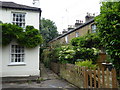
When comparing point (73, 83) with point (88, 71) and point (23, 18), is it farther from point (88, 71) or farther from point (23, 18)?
point (23, 18)

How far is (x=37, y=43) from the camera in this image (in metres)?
10.5

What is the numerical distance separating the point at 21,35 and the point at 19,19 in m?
1.96

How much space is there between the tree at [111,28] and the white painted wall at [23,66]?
723 centimetres

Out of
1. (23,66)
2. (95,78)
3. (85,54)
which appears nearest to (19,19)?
(23,66)

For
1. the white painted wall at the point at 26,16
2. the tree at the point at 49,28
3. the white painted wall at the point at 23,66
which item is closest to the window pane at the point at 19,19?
the white painted wall at the point at 26,16

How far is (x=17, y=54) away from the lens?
10.6 metres

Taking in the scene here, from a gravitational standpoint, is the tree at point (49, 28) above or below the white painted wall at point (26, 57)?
above

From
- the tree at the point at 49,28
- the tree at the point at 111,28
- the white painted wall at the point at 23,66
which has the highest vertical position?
the tree at the point at 49,28

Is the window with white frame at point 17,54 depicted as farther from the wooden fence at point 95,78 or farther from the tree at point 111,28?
the tree at point 111,28

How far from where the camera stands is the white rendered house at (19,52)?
33.7 ft

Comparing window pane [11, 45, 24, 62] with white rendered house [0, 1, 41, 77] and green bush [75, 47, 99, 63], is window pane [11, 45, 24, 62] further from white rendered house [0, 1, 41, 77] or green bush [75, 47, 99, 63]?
green bush [75, 47, 99, 63]

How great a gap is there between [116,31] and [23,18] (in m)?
8.92

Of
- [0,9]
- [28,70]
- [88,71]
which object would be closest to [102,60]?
[88,71]

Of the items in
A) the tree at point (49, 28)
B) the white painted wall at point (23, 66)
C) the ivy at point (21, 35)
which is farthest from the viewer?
the tree at point (49, 28)
